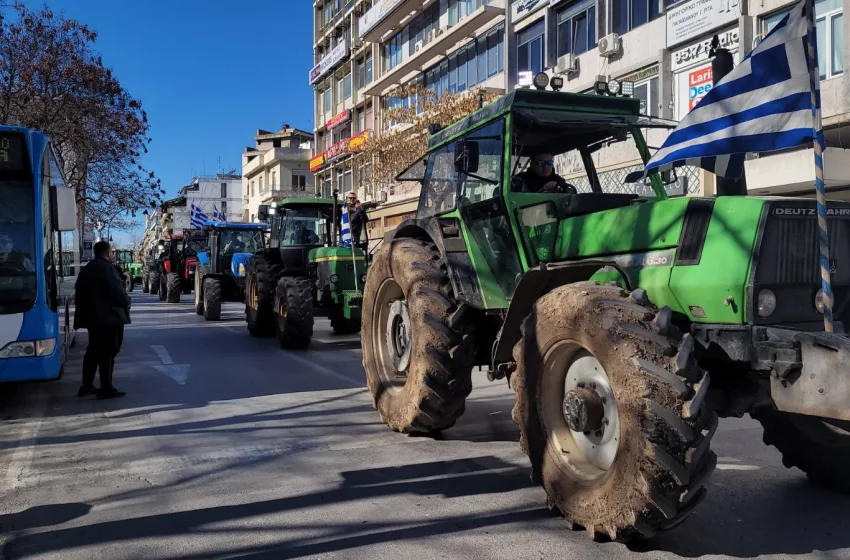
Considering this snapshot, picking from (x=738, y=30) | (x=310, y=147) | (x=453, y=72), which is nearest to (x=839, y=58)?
(x=738, y=30)

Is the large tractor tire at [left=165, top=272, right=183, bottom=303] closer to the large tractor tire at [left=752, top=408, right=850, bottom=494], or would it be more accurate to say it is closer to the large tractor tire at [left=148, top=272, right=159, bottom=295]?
the large tractor tire at [left=148, top=272, right=159, bottom=295]

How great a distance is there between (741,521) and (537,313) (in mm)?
1627

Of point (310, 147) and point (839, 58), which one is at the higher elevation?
point (310, 147)

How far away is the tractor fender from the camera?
4305 mm

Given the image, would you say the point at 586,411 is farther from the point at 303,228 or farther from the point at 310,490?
the point at 303,228

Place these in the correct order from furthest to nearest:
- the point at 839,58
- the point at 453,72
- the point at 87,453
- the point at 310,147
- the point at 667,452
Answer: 1. the point at 310,147
2. the point at 453,72
3. the point at 839,58
4. the point at 87,453
5. the point at 667,452

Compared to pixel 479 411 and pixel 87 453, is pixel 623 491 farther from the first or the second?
pixel 87 453

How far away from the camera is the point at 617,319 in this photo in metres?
3.54

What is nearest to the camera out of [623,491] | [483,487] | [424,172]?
[623,491]

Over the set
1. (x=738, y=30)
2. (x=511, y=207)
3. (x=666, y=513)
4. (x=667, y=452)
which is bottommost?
(x=666, y=513)

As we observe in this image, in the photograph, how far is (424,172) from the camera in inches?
264

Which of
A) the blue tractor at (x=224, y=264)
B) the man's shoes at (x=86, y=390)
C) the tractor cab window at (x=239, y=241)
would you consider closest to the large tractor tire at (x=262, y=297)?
the blue tractor at (x=224, y=264)

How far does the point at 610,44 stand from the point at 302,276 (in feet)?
39.0

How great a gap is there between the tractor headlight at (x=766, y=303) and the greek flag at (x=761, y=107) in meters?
0.85
